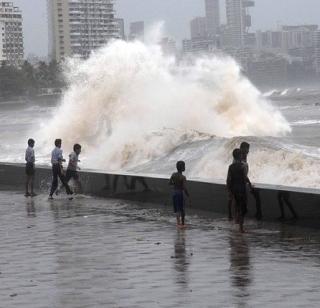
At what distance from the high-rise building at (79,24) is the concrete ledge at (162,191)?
15968 centimetres

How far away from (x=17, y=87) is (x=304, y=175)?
444 ft

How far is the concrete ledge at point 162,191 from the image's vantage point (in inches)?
376

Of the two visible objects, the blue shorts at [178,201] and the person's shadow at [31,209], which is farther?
the person's shadow at [31,209]

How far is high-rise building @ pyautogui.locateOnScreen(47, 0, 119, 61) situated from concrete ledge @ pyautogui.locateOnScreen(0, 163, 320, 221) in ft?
524

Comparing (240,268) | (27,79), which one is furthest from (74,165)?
(27,79)

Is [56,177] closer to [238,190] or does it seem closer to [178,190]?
[178,190]

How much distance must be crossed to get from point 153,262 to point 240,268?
3.05 feet

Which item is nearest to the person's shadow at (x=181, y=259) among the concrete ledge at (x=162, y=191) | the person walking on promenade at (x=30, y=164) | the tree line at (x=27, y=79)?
the concrete ledge at (x=162, y=191)

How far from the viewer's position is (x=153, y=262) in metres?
7.76

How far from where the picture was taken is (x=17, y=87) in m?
146

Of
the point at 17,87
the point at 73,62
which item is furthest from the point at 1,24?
the point at 73,62

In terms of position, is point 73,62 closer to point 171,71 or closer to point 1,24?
point 171,71

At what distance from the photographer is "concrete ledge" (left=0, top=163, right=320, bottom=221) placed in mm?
9539

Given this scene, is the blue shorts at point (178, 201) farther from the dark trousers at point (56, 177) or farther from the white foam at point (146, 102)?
the white foam at point (146, 102)
